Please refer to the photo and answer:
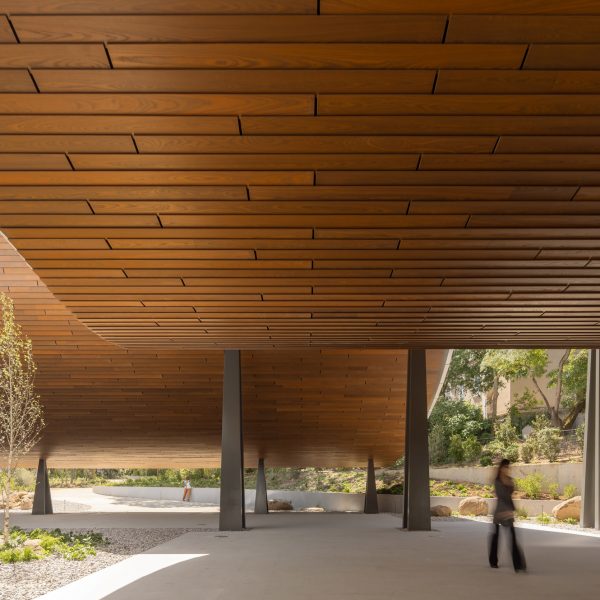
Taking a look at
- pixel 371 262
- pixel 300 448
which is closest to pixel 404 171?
pixel 371 262

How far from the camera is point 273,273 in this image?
7.88m

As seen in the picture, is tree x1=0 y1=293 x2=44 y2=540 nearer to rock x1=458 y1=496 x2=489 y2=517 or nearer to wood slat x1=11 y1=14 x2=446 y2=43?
wood slat x1=11 y1=14 x2=446 y2=43

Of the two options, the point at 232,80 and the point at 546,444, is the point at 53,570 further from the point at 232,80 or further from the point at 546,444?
the point at 546,444

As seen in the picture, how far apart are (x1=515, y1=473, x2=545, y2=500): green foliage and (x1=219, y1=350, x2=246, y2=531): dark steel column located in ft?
33.1

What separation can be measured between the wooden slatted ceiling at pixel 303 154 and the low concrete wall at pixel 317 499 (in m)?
9.34

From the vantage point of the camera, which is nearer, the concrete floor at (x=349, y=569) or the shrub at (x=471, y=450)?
the concrete floor at (x=349, y=569)

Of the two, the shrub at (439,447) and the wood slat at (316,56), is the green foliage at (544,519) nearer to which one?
the shrub at (439,447)

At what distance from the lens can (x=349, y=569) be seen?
27.8 feet

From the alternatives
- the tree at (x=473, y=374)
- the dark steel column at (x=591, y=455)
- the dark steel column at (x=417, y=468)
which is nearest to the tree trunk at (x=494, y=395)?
the tree at (x=473, y=374)

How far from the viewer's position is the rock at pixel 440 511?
19.7 m

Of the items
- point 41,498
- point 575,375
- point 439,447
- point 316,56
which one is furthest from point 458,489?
point 316,56

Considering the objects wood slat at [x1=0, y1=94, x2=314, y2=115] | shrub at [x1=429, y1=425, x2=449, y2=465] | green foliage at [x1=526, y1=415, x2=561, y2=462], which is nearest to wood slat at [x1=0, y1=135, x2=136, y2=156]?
wood slat at [x1=0, y1=94, x2=314, y2=115]

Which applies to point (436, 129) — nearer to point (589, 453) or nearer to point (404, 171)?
point (404, 171)

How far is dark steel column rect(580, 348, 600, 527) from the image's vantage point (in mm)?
14703
